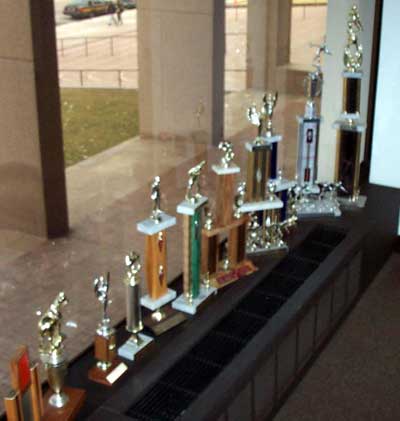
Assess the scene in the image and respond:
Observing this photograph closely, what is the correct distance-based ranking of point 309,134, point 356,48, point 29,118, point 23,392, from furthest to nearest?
point 356,48
point 309,134
point 29,118
point 23,392

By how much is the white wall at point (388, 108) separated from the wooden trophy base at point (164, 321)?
6.33 feet

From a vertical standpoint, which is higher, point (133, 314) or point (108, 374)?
point (133, 314)

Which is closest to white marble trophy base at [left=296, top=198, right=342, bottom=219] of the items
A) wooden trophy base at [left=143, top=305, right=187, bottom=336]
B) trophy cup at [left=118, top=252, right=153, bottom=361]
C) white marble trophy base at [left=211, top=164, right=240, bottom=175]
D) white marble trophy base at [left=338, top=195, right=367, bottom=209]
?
white marble trophy base at [left=338, top=195, right=367, bottom=209]

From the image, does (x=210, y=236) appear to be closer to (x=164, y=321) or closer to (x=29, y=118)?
(x=164, y=321)

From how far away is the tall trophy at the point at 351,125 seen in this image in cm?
369

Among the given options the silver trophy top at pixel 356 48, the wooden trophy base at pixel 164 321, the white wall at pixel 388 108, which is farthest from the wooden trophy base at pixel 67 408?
the white wall at pixel 388 108

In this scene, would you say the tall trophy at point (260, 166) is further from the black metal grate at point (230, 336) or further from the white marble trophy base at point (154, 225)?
the white marble trophy base at point (154, 225)

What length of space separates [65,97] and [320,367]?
160 centimetres

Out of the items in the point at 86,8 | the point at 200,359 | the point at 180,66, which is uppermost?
the point at 86,8

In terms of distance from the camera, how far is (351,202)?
3.90 m

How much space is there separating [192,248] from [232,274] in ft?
1.25

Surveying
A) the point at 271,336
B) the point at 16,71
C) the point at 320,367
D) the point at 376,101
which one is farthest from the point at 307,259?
the point at 16,71

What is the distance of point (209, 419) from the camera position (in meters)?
2.34

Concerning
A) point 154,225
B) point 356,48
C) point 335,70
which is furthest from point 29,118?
point 335,70
